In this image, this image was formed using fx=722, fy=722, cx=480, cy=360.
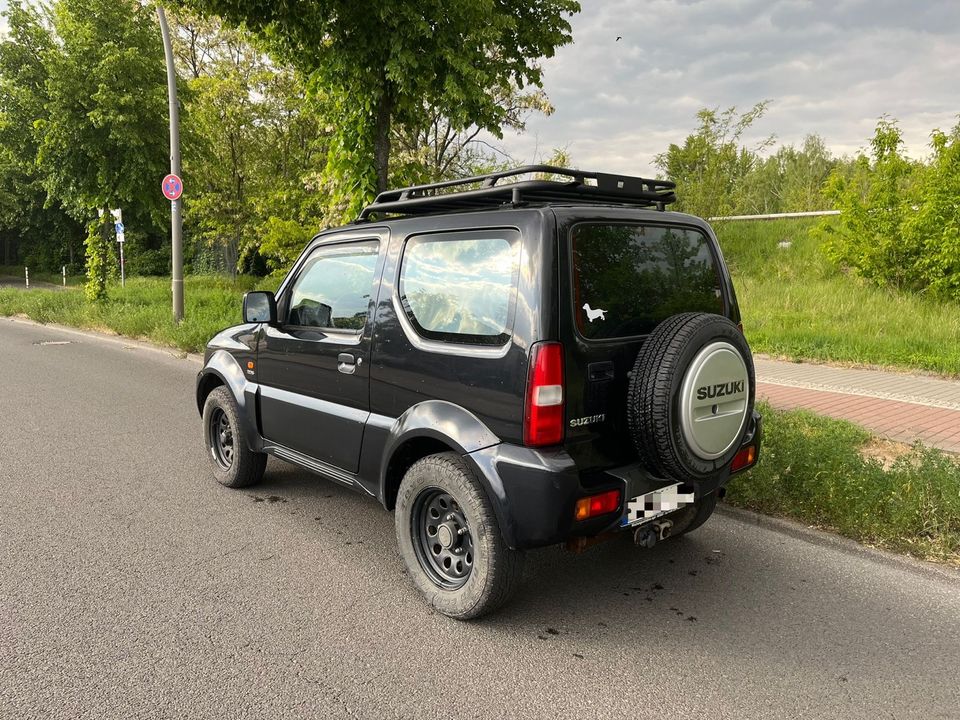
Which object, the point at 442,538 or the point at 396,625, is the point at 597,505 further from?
the point at 396,625

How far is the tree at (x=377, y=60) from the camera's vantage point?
8.59 metres

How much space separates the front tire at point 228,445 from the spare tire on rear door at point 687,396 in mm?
2818

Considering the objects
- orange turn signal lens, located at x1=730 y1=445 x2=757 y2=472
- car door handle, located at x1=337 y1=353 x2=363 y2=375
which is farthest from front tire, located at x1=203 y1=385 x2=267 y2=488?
orange turn signal lens, located at x1=730 y1=445 x2=757 y2=472

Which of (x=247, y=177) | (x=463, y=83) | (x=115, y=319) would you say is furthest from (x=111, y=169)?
(x=463, y=83)

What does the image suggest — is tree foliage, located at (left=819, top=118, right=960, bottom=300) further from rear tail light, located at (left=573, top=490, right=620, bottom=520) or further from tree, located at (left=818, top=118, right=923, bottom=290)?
rear tail light, located at (left=573, top=490, right=620, bottom=520)

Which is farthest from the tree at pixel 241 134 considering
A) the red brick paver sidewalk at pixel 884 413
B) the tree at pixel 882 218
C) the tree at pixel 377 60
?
the red brick paver sidewalk at pixel 884 413

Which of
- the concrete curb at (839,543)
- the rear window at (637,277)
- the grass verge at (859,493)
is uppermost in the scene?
the rear window at (637,277)

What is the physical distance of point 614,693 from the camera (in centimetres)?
270

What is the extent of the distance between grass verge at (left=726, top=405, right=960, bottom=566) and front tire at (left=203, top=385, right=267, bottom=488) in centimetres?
318

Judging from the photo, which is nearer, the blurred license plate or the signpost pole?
the blurred license plate

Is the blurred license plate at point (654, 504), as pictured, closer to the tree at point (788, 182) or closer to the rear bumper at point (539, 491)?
the rear bumper at point (539, 491)

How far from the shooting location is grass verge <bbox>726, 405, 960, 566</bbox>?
396 centimetres

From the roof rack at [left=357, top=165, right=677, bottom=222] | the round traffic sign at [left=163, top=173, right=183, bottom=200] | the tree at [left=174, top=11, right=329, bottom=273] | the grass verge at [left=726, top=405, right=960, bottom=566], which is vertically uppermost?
the tree at [left=174, top=11, right=329, bottom=273]

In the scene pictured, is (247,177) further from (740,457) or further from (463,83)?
(740,457)
